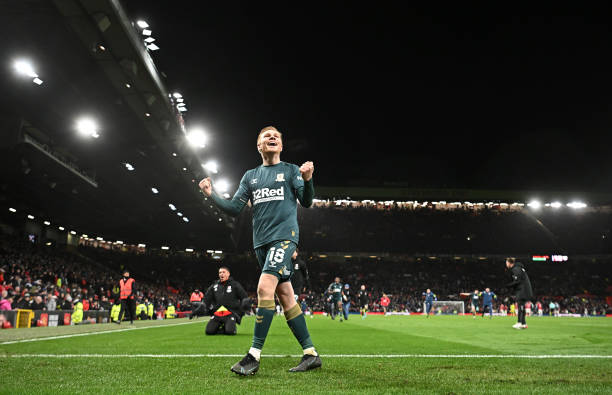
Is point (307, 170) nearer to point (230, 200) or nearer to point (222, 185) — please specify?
point (230, 200)

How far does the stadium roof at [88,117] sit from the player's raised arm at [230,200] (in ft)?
31.7

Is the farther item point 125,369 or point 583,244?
point 583,244

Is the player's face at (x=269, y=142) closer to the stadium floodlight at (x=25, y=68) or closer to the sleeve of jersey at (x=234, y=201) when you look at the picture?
the sleeve of jersey at (x=234, y=201)

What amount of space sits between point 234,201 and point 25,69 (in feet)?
46.7

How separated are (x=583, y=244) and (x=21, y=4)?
6223cm

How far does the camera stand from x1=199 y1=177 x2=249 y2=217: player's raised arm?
4.41 m

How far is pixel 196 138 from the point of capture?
24.5m

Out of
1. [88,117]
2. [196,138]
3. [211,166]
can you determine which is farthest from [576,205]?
[88,117]

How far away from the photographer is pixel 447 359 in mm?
4969

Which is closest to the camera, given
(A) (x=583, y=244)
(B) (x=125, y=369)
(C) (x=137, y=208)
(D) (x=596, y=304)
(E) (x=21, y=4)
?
(B) (x=125, y=369)

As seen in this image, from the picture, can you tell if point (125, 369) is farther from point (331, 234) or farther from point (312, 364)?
point (331, 234)

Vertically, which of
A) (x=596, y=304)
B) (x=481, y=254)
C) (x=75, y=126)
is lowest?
(x=596, y=304)

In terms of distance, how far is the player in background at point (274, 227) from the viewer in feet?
13.2

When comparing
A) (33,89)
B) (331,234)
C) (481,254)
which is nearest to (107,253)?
(331,234)
